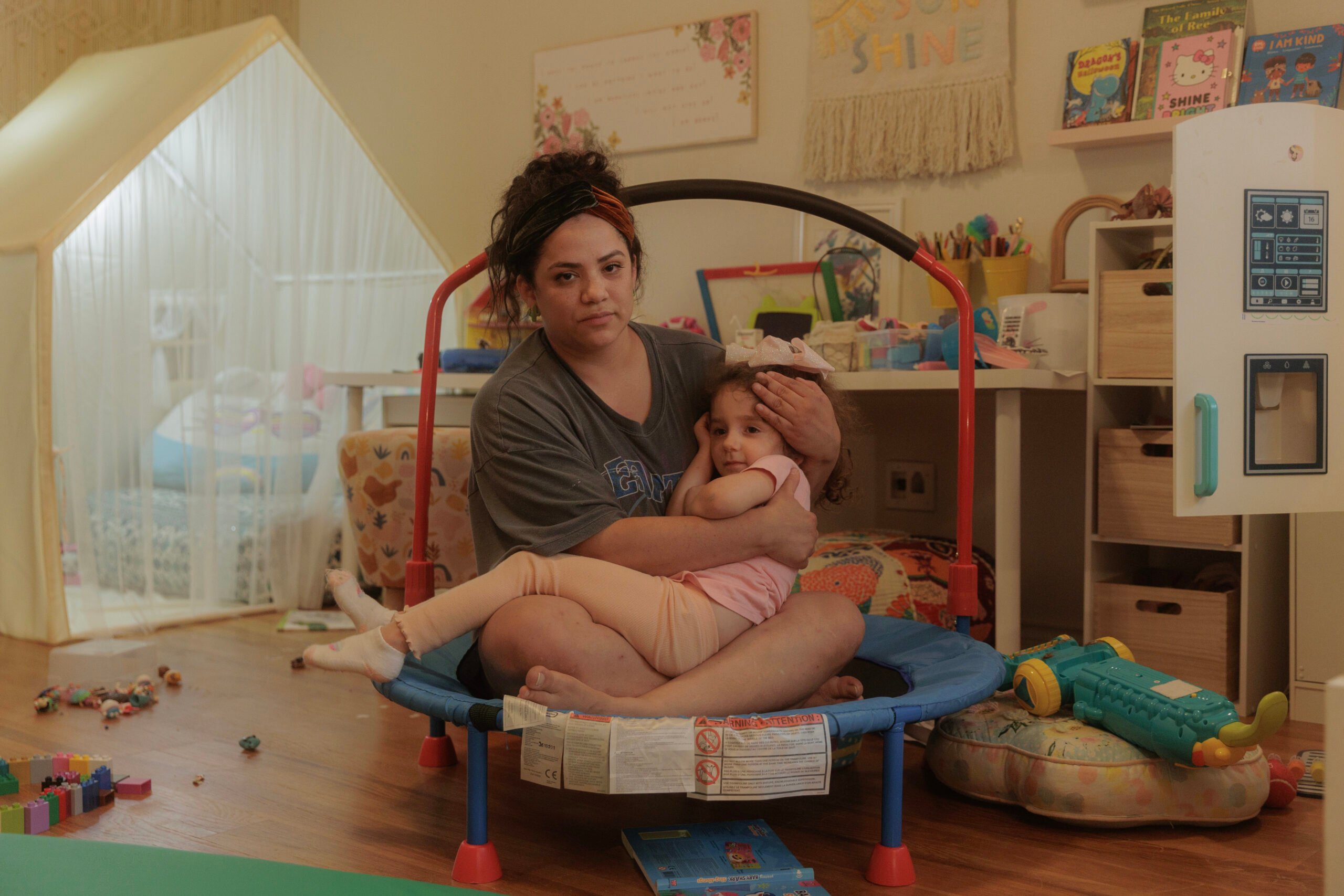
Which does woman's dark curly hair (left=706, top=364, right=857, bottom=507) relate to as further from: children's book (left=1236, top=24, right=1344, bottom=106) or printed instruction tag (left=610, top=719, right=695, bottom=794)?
children's book (left=1236, top=24, right=1344, bottom=106)

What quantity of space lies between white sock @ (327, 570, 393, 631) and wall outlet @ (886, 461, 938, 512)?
5.02ft

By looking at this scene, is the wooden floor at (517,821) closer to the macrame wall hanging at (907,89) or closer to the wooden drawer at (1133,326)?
the wooden drawer at (1133,326)

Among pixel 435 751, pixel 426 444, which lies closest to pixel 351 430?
pixel 426 444

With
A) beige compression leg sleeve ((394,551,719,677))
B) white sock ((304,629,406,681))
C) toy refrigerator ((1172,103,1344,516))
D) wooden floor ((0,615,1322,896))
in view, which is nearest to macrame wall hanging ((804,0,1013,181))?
toy refrigerator ((1172,103,1344,516))

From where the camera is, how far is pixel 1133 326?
2.06m

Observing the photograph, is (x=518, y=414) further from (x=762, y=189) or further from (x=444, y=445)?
(x=444, y=445)

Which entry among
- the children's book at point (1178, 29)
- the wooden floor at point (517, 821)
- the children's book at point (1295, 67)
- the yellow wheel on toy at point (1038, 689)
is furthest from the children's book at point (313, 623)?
the children's book at point (1295, 67)

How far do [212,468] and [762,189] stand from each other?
5.77ft

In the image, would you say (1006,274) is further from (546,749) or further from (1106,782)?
(546,749)

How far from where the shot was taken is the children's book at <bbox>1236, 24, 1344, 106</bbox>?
2098 millimetres

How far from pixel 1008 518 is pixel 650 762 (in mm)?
1053

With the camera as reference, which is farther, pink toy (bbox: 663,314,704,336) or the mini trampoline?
pink toy (bbox: 663,314,704,336)

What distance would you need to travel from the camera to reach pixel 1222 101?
7.14 ft

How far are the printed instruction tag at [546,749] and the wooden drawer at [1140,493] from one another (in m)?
1.30
